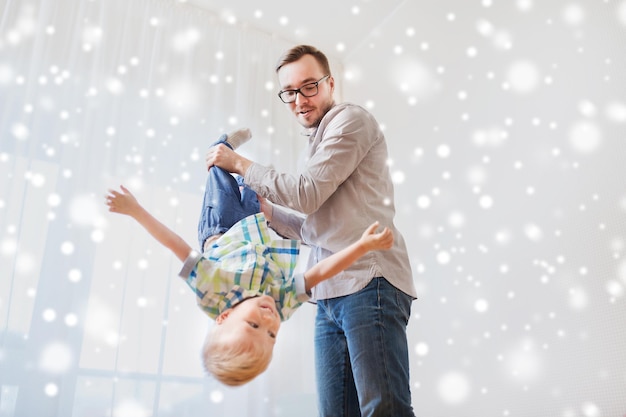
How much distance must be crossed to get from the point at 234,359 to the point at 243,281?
0.55 ft

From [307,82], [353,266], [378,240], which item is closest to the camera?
[378,240]

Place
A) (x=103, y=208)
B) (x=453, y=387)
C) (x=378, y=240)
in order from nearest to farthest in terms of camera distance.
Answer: (x=378, y=240), (x=453, y=387), (x=103, y=208)

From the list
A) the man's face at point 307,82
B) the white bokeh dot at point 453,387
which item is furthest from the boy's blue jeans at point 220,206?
the white bokeh dot at point 453,387

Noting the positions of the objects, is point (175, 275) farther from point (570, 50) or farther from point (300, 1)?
point (570, 50)

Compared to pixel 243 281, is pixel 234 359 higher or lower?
lower

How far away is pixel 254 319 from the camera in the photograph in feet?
3.87

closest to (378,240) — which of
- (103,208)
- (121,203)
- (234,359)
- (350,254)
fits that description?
(350,254)

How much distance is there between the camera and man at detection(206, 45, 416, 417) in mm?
1193

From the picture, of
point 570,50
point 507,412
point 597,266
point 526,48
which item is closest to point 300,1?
point 526,48

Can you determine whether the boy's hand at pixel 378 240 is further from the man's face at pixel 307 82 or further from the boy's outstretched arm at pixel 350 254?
the man's face at pixel 307 82

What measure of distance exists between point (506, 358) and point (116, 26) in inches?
86.1

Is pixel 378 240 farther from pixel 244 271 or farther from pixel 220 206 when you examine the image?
pixel 220 206

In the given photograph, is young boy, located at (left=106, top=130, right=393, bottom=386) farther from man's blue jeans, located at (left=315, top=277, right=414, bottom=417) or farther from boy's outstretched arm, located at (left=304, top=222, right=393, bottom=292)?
man's blue jeans, located at (left=315, top=277, right=414, bottom=417)

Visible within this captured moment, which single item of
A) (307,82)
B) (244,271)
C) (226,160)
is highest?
(307,82)
